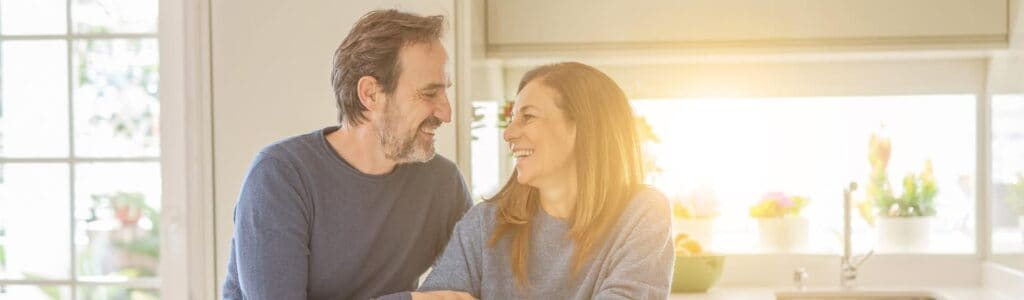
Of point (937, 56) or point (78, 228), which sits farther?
point (937, 56)

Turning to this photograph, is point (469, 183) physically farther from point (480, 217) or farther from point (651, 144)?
point (651, 144)

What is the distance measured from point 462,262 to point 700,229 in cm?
192

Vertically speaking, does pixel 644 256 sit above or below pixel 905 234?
above

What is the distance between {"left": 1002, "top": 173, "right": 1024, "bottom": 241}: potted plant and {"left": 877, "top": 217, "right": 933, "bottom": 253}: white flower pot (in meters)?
0.40

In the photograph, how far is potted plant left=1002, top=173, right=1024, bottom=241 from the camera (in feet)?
11.4

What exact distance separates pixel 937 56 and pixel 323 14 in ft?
6.23

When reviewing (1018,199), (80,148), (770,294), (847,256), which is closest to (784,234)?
(847,256)

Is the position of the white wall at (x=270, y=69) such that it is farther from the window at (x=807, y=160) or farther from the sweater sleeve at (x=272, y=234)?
the window at (x=807, y=160)

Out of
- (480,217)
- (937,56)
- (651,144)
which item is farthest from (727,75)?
(480,217)

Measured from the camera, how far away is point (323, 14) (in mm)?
3047

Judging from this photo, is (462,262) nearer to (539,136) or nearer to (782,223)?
(539,136)

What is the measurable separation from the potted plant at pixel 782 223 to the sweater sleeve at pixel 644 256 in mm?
1926

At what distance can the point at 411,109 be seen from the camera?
2.31 metres

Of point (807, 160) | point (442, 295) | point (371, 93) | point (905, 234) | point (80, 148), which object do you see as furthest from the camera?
point (807, 160)
